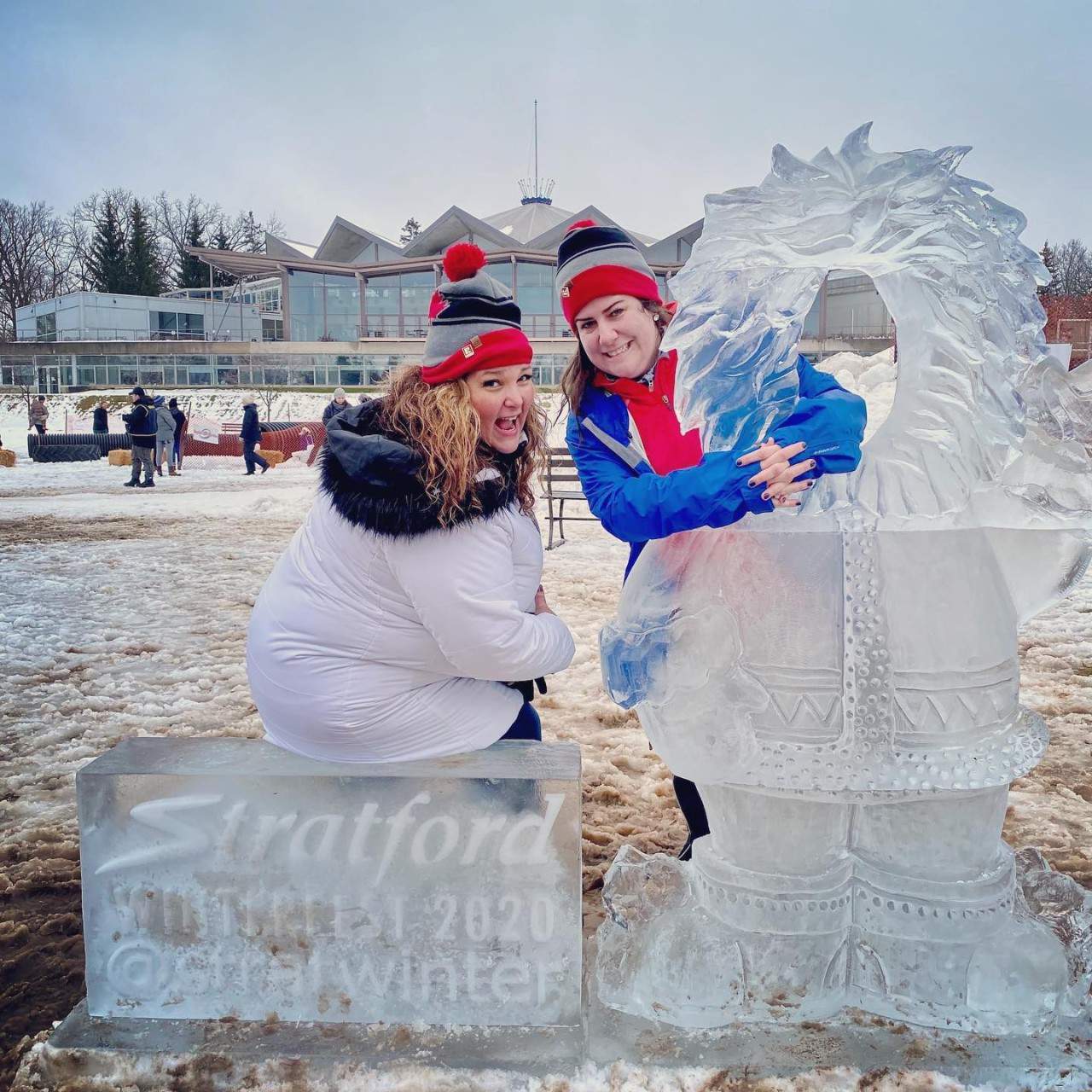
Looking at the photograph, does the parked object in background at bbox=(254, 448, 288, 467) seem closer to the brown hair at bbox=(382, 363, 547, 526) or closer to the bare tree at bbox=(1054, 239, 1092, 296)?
the brown hair at bbox=(382, 363, 547, 526)

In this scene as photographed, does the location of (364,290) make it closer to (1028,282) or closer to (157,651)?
(157,651)

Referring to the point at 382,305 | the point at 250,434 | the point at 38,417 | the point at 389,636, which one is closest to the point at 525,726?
the point at 389,636

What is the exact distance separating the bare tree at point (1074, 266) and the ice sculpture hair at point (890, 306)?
2051 inches

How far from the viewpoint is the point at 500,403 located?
210 centimetres

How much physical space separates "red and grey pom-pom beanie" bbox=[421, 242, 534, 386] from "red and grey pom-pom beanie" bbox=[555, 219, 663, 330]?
0.14 metres

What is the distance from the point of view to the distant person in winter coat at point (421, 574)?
6.22 feet

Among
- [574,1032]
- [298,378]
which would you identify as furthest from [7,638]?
[298,378]

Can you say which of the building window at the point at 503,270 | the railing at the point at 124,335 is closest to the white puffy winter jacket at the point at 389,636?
the building window at the point at 503,270

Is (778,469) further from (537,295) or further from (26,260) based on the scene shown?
(26,260)

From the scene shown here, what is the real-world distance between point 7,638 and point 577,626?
324 cm

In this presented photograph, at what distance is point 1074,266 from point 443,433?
5631cm

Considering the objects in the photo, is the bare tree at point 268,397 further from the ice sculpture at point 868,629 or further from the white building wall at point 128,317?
the ice sculpture at point 868,629

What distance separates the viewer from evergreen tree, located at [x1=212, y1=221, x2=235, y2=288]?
5491cm

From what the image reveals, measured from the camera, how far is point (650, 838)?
298cm
